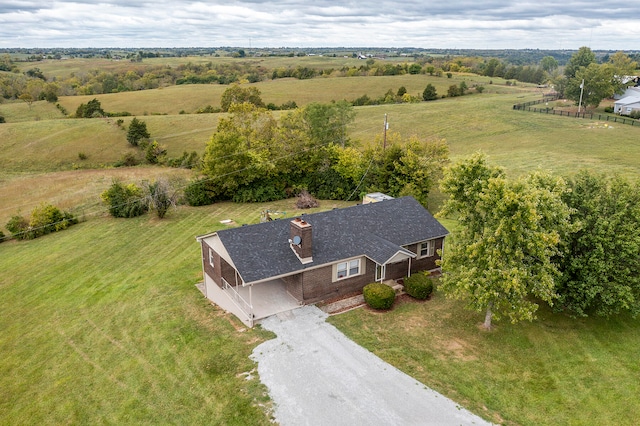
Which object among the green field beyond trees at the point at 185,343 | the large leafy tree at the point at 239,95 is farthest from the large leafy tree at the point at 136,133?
the green field beyond trees at the point at 185,343

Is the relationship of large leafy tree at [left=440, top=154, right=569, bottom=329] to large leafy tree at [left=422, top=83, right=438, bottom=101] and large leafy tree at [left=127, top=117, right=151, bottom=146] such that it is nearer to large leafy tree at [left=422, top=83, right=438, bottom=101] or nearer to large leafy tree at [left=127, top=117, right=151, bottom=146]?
large leafy tree at [left=127, top=117, right=151, bottom=146]

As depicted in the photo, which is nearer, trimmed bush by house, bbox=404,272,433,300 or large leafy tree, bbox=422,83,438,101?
trimmed bush by house, bbox=404,272,433,300

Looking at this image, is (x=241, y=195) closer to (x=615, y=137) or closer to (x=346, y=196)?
(x=346, y=196)

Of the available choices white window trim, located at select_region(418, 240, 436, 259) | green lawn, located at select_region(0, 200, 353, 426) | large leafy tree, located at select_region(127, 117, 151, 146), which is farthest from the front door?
large leafy tree, located at select_region(127, 117, 151, 146)

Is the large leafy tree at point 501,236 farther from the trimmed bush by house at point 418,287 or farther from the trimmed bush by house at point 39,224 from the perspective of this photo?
the trimmed bush by house at point 39,224

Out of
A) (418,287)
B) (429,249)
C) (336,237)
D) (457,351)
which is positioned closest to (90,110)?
(336,237)

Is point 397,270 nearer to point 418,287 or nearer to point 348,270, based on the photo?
point 418,287

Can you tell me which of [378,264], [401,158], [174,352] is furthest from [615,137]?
[174,352]
